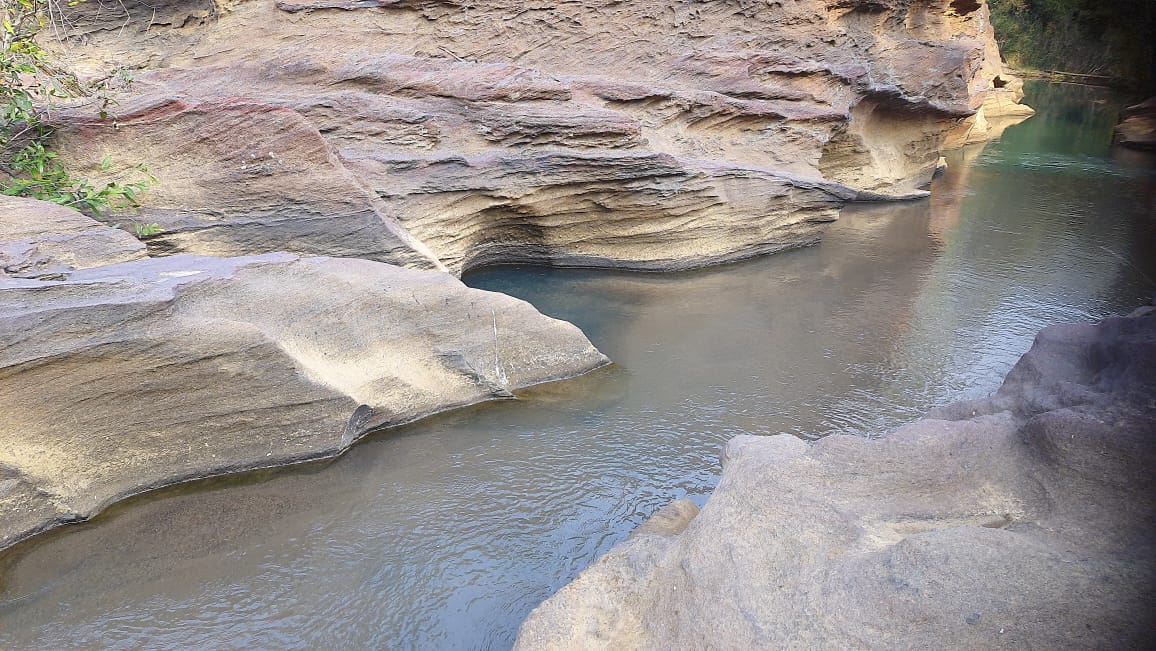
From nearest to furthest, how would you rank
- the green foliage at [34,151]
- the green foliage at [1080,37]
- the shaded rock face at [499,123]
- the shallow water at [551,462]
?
the shallow water at [551,462] → the green foliage at [34,151] → the shaded rock face at [499,123] → the green foliage at [1080,37]

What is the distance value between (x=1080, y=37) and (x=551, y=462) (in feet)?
105

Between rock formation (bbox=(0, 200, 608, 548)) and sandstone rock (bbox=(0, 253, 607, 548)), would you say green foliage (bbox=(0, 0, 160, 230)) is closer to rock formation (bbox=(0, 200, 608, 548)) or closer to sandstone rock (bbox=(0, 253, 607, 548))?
rock formation (bbox=(0, 200, 608, 548))

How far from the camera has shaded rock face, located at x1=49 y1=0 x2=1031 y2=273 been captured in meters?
5.71

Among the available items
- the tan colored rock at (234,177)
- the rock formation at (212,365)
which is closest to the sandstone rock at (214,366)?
the rock formation at (212,365)

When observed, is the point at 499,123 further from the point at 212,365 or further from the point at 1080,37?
the point at 1080,37

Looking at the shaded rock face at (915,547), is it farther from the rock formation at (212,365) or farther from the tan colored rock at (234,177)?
the tan colored rock at (234,177)

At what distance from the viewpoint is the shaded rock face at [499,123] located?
571 centimetres

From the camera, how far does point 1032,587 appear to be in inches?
80.3

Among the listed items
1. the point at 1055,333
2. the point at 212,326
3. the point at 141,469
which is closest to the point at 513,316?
the point at 212,326

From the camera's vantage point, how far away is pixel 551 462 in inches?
171

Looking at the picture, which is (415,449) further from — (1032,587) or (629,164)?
(629,164)

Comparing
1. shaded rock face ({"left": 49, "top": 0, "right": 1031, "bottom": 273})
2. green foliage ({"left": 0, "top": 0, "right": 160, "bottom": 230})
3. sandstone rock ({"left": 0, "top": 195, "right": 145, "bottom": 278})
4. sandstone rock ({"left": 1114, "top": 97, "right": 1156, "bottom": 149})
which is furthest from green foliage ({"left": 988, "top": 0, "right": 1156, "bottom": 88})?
sandstone rock ({"left": 0, "top": 195, "right": 145, "bottom": 278})

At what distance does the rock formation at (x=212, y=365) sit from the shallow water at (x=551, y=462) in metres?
0.15

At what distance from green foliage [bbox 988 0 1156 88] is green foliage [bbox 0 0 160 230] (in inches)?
904
